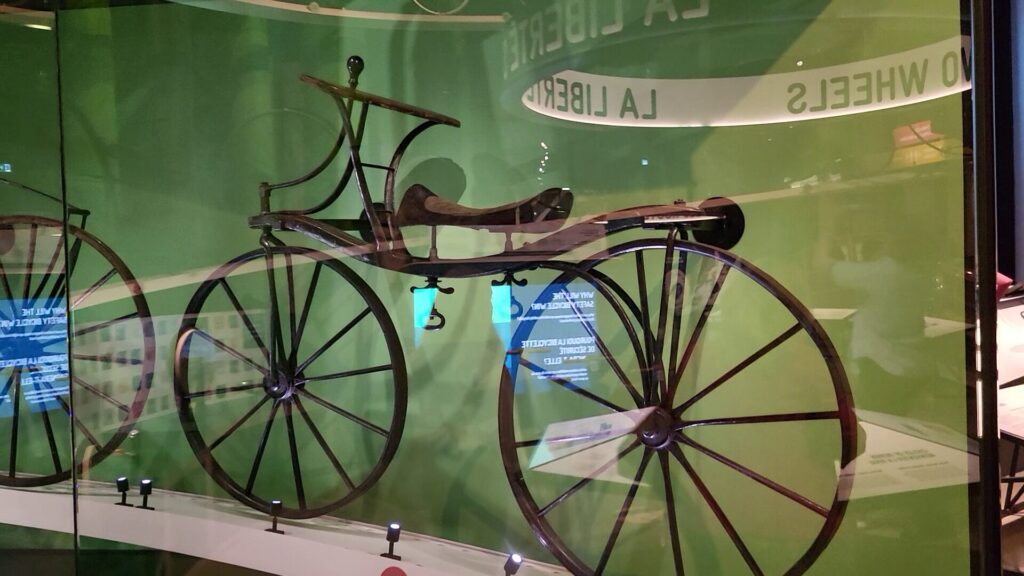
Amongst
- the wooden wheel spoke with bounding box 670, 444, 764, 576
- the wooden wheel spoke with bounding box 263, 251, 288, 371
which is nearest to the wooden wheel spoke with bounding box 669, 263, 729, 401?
the wooden wheel spoke with bounding box 670, 444, 764, 576

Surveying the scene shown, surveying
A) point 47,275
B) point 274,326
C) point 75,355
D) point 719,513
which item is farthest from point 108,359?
point 719,513

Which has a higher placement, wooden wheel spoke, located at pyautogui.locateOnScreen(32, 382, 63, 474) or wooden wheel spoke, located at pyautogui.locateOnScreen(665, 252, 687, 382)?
wooden wheel spoke, located at pyautogui.locateOnScreen(665, 252, 687, 382)

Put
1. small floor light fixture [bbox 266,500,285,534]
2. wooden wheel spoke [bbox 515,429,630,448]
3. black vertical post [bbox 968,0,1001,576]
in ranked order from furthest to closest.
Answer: small floor light fixture [bbox 266,500,285,534]
wooden wheel spoke [bbox 515,429,630,448]
black vertical post [bbox 968,0,1001,576]

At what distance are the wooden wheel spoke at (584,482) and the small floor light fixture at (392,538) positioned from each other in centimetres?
27

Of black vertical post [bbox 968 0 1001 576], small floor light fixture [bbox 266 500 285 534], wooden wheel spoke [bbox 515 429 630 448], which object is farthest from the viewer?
small floor light fixture [bbox 266 500 285 534]

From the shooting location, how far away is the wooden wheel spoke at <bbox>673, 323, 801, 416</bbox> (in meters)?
1.08

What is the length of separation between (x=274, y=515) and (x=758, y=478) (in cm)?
90

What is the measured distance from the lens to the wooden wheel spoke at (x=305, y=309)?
1316 mm

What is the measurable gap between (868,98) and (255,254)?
1.13m

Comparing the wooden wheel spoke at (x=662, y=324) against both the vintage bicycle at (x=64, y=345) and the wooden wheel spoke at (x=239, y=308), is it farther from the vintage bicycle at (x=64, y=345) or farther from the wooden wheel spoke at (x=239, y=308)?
the vintage bicycle at (x=64, y=345)

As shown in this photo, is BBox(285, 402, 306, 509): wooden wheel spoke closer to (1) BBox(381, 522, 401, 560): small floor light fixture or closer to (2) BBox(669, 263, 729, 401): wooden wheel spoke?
(1) BBox(381, 522, 401, 560): small floor light fixture

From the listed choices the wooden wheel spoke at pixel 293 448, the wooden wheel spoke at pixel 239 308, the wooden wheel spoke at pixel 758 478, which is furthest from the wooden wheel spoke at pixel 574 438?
the wooden wheel spoke at pixel 239 308

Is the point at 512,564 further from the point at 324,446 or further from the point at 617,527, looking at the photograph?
the point at 324,446

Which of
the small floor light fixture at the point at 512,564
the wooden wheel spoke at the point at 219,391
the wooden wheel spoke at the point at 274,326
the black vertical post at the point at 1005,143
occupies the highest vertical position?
the black vertical post at the point at 1005,143
